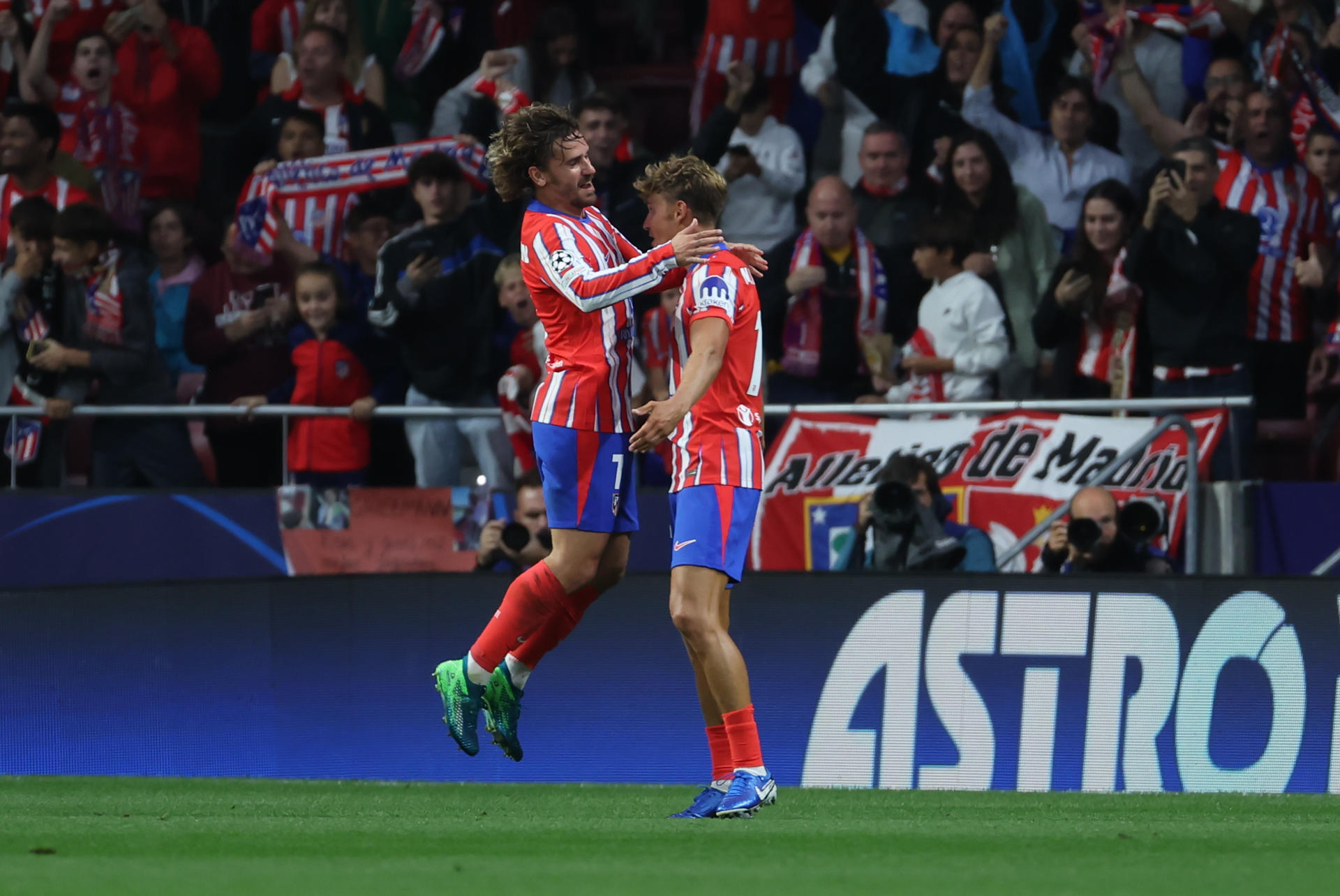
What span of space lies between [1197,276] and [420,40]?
18.6 feet

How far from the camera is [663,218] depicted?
6.91 meters

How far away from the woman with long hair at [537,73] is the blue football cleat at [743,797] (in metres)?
7.21

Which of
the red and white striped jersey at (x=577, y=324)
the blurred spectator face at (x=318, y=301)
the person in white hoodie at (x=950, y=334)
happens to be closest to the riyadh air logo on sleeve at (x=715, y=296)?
the red and white striped jersey at (x=577, y=324)

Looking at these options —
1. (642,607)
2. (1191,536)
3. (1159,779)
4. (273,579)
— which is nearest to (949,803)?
(1159,779)

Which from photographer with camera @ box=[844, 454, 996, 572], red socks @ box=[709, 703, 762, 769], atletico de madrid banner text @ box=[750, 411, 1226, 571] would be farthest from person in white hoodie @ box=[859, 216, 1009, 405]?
red socks @ box=[709, 703, 762, 769]

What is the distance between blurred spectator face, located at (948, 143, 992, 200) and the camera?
460 inches

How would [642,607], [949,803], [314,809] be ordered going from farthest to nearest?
[642,607] → [949,803] → [314,809]

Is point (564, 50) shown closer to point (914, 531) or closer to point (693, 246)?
point (914, 531)

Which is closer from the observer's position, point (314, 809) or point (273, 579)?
point (314, 809)

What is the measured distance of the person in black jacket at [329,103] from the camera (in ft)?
43.3

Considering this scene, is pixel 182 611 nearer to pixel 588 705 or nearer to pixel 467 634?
pixel 467 634

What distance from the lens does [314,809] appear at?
736cm

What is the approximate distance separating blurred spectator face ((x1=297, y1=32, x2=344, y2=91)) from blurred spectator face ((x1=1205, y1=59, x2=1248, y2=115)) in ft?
18.4

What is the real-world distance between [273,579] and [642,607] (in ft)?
6.14
